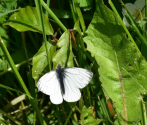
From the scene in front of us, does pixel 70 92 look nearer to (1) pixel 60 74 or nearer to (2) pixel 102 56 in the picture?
(1) pixel 60 74

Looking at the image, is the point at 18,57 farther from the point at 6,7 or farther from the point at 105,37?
the point at 105,37

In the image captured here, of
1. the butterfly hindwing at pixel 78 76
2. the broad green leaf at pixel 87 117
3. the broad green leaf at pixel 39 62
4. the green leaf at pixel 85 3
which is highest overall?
the green leaf at pixel 85 3

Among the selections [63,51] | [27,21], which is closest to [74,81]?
[63,51]

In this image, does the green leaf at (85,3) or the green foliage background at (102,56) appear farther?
the green leaf at (85,3)

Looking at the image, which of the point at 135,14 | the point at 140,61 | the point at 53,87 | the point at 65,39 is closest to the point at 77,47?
the point at 65,39

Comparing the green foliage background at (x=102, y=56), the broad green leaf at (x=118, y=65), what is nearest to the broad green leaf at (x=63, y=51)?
the green foliage background at (x=102, y=56)

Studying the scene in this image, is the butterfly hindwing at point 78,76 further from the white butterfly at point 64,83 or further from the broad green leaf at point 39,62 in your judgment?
the broad green leaf at point 39,62

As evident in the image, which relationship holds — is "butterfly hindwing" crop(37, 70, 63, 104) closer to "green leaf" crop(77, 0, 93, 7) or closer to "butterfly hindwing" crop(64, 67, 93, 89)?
"butterfly hindwing" crop(64, 67, 93, 89)
